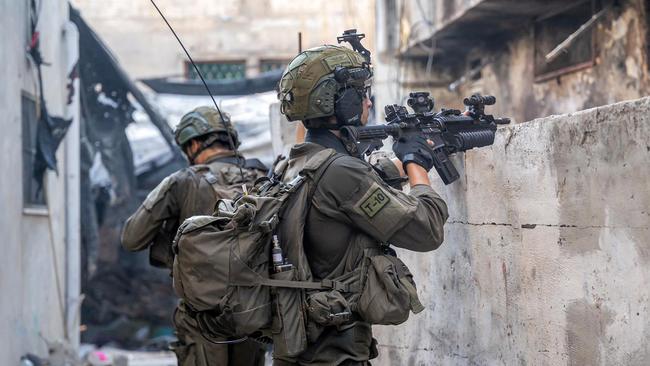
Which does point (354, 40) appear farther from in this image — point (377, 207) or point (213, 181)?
point (213, 181)

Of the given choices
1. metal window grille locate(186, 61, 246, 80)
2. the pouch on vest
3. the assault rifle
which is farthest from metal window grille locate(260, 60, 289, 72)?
the pouch on vest

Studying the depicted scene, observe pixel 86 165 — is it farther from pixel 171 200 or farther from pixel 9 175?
pixel 171 200

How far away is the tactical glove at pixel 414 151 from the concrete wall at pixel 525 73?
3.88 meters

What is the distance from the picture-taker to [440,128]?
146 inches

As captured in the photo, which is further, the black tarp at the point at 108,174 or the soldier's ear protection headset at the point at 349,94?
the black tarp at the point at 108,174

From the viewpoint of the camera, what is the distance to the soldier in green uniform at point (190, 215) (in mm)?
4910

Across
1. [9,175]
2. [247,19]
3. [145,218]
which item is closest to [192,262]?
[145,218]

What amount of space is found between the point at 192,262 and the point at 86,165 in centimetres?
668

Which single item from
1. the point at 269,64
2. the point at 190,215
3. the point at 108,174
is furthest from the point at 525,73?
the point at 269,64

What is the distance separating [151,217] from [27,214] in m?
2.85

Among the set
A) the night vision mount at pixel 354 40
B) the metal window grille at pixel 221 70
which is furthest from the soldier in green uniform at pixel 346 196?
the metal window grille at pixel 221 70

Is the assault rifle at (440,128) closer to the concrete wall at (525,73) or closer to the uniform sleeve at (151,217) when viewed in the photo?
the uniform sleeve at (151,217)

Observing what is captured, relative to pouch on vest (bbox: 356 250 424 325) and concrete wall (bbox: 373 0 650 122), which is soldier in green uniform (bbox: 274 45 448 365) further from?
concrete wall (bbox: 373 0 650 122)

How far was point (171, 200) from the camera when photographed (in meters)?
5.02
